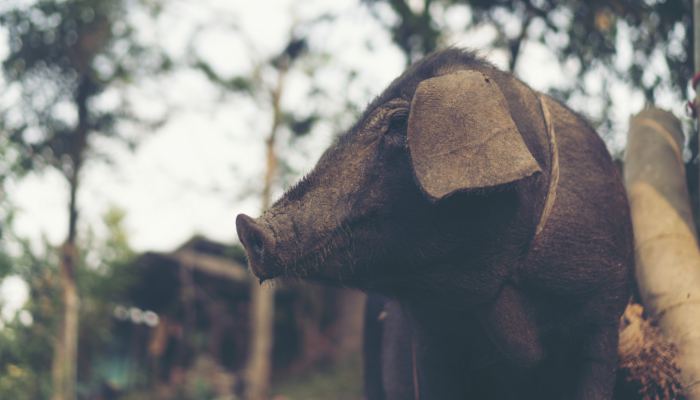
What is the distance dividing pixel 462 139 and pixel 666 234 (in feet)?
3.90

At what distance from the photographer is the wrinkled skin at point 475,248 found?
1.87 meters

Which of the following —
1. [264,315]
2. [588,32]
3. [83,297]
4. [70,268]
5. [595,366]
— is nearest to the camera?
[595,366]

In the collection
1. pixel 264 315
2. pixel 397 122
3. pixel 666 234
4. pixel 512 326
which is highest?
pixel 264 315

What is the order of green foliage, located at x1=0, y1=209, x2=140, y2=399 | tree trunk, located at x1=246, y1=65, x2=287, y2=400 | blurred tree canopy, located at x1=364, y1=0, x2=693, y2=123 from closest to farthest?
blurred tree canopy, located at x1=364, y1=0, x2=693, y2=123, green foliage, located at x1=0, y1=209, x2=140, y2=399, tree trunk, located at x1=246, y1=65, x2=287, y2=400

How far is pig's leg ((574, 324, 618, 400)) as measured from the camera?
2.07 metres

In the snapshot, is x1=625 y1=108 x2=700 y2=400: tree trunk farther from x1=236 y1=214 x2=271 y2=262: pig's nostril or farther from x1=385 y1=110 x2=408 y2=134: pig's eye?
x1=236 y1=214 x2=271 y2=262: pig's nostril

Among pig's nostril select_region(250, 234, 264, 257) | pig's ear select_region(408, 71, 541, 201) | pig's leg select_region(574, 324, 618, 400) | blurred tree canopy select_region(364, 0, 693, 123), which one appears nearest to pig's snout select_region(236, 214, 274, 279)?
pig's nostril select_region(250, 234, 264, 257)

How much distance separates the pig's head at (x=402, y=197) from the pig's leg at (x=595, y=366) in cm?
48

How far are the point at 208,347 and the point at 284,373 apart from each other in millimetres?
1870

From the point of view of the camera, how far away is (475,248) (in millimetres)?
1904

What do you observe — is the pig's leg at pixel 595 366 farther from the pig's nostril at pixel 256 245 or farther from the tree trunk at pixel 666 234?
the pig's nostril at pixel 256 245

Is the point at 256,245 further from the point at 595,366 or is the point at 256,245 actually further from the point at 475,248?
the point at 595,366

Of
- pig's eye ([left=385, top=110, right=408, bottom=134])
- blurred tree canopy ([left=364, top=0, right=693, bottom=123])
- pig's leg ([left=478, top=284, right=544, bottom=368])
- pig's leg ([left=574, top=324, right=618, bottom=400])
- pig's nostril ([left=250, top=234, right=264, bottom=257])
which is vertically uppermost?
blurred tree canopy ([left=364, top=0, right=693, bottom=123])

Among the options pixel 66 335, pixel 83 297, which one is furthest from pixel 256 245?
pixel 83 297
